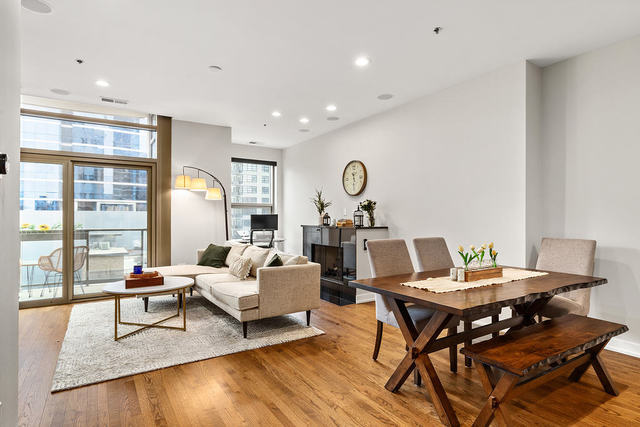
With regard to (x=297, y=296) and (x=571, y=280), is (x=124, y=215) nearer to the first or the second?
(x=297, y=296)

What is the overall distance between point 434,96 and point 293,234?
13.9 ft

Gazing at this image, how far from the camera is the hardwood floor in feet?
6.95

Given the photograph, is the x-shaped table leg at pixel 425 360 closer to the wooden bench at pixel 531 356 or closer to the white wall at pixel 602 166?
the wooden bench at pixel 531 356

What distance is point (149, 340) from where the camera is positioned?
3365 millimetres

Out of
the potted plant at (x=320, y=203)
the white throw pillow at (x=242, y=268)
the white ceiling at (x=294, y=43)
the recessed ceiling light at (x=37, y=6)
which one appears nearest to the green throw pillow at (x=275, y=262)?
the white throw pillow at (x=242, y=268)

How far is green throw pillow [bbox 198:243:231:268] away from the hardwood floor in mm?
2210

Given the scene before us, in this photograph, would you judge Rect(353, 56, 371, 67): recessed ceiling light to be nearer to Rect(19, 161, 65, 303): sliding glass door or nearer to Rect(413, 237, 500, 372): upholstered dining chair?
Rect(413, 237, 500, 372): upholstered dining chair

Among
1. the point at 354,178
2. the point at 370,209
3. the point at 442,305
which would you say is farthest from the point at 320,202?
the point at 442,305

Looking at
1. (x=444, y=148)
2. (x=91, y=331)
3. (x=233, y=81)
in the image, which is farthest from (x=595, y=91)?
(x=91, y=331)

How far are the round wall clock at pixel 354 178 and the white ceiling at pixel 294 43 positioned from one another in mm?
1281

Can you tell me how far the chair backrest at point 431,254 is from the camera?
3.27 metres

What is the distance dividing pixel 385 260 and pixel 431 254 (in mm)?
585

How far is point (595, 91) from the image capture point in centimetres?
337

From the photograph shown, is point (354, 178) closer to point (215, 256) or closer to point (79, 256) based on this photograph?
point (215, 256)
